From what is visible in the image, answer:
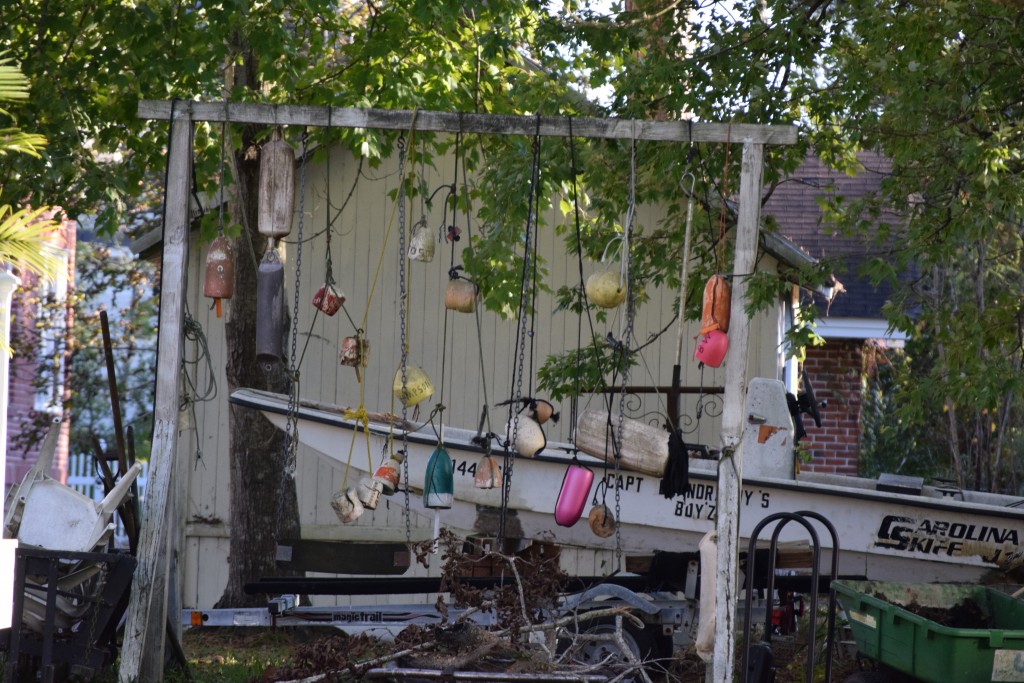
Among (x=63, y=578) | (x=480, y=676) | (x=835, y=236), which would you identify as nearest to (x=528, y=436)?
(x=480, y=676)

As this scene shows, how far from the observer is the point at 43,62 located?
8789 mm

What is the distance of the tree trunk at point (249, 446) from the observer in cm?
1066

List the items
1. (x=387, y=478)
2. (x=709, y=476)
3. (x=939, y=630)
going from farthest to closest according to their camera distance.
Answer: (x=709, y=476), (x=387, y=478), (x=939, y=630)

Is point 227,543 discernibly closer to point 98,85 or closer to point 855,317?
point 98,85

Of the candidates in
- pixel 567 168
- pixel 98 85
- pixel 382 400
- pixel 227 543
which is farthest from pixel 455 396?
pixel 98 85

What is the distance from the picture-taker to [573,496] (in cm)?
723

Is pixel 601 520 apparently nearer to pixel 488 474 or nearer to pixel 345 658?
pixel 488 474

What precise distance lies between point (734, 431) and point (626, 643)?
161 cm

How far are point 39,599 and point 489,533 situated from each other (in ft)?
11.4

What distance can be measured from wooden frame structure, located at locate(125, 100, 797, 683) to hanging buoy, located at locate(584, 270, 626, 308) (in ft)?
2.40

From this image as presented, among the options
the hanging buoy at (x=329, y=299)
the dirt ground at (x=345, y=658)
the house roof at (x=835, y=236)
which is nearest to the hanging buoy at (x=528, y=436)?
the hanging buoy at (x=329, y=299)

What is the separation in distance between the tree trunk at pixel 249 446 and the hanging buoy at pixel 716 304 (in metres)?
5.21

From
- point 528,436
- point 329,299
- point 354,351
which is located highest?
point 329,299

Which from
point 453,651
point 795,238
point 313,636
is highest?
point 795,238
